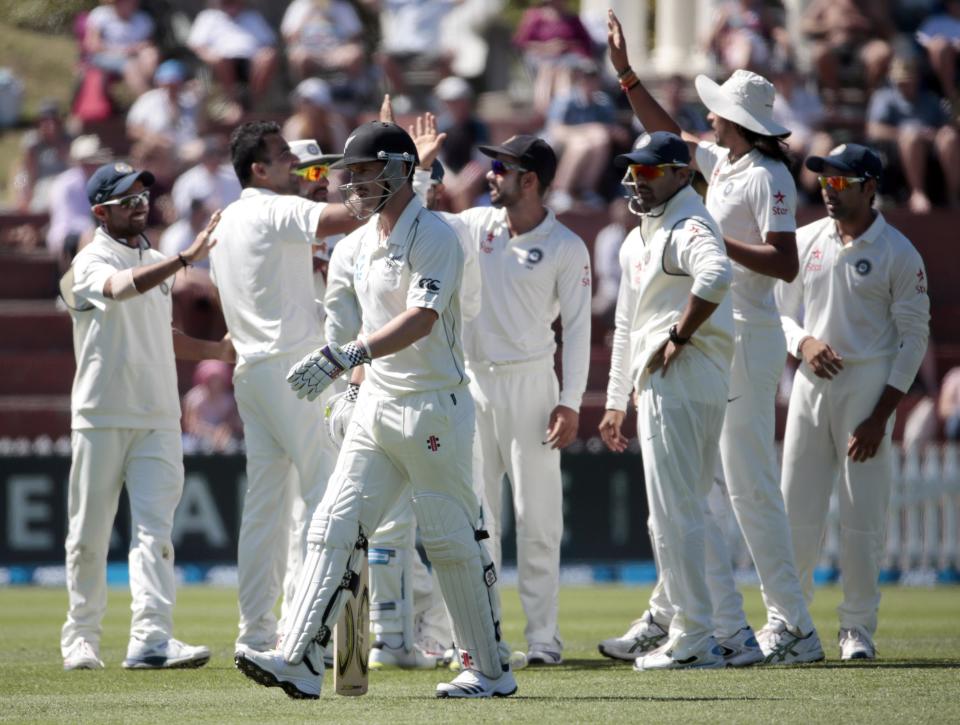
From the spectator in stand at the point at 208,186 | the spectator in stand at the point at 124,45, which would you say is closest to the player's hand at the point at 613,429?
the spectator in stand at the point at 208,186

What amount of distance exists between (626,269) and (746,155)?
2.77 feet

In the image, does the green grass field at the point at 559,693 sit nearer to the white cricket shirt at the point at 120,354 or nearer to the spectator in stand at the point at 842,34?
the white cricket shirt at the point at 120,354

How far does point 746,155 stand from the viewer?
934cm

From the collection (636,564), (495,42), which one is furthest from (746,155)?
(495,42)

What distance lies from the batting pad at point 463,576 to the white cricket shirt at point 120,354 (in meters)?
2.59

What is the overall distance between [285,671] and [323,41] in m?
15.6

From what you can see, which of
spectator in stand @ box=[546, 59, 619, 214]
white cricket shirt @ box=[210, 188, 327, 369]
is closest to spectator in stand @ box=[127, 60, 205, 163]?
spectator in stand @ box=[546, 59, 619, 214]

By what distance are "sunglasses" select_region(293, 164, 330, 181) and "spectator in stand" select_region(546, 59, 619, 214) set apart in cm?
975

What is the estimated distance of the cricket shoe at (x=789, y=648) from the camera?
9.11 metres

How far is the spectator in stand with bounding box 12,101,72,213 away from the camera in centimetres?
2177

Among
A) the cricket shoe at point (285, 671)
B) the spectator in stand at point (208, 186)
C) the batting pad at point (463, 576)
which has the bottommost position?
the cricket shoe at point (285, 671)

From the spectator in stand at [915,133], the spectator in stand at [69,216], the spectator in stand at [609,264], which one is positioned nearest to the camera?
the spectator in stand at [609,264]

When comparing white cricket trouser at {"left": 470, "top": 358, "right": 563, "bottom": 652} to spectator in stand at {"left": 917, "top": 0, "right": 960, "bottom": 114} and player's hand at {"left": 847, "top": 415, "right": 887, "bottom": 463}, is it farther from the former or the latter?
spectator in stand at {"left": 917, "top": 0, "right": 960, "bottom": 114}

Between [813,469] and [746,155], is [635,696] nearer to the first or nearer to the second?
[813,469]
